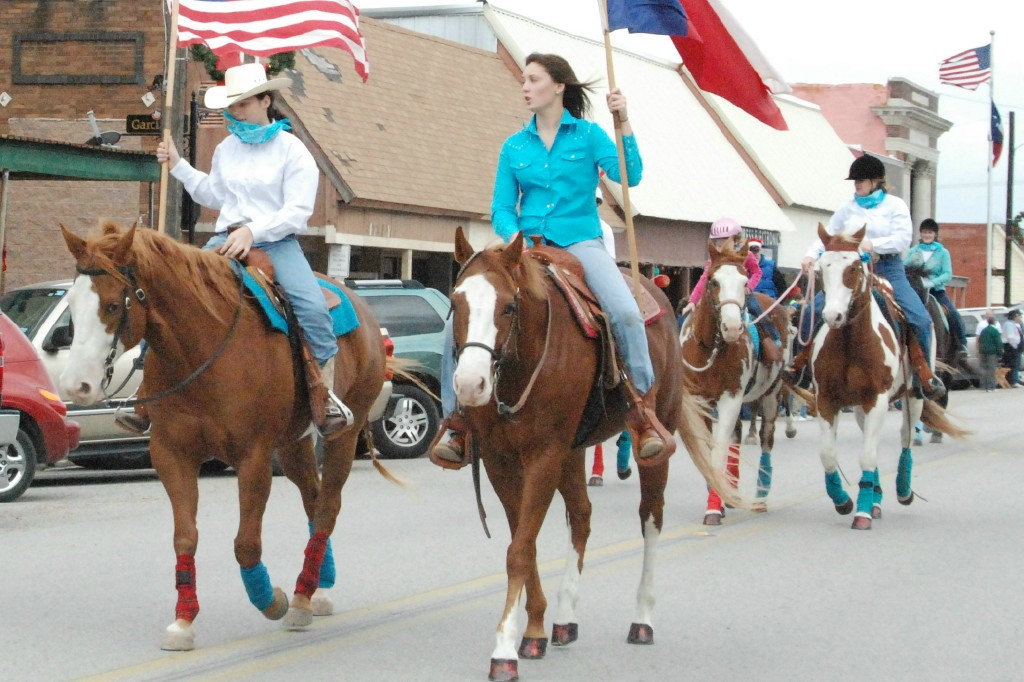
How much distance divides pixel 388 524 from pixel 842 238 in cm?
417

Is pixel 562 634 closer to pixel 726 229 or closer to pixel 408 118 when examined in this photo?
pixel 726 229

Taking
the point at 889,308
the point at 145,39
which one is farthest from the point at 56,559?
the point at 145,39

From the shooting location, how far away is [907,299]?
13.5 m

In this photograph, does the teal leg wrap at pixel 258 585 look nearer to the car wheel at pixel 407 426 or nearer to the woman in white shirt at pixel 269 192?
the woman in white shirt at pixel 269 192

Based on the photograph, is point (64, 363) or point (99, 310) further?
point (64, 363)

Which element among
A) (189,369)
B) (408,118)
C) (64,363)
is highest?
(408,118)

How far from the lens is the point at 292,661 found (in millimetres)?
7047

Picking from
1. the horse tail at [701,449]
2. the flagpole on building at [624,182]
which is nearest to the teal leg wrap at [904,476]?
the horse tail at [701,449]

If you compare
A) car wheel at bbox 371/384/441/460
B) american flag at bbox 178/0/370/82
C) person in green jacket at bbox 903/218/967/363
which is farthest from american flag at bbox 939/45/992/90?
american flag at bbox 178/0/370/82

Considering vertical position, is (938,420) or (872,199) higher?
(872,199)

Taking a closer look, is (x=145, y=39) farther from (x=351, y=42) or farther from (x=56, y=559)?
(x=56, y=559)

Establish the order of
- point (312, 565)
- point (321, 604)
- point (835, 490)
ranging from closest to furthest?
point (312, 565) → point (321, 604) → point (835, 490)

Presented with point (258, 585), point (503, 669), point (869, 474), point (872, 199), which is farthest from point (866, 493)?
point (503, 669)

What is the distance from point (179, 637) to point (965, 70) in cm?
4257
